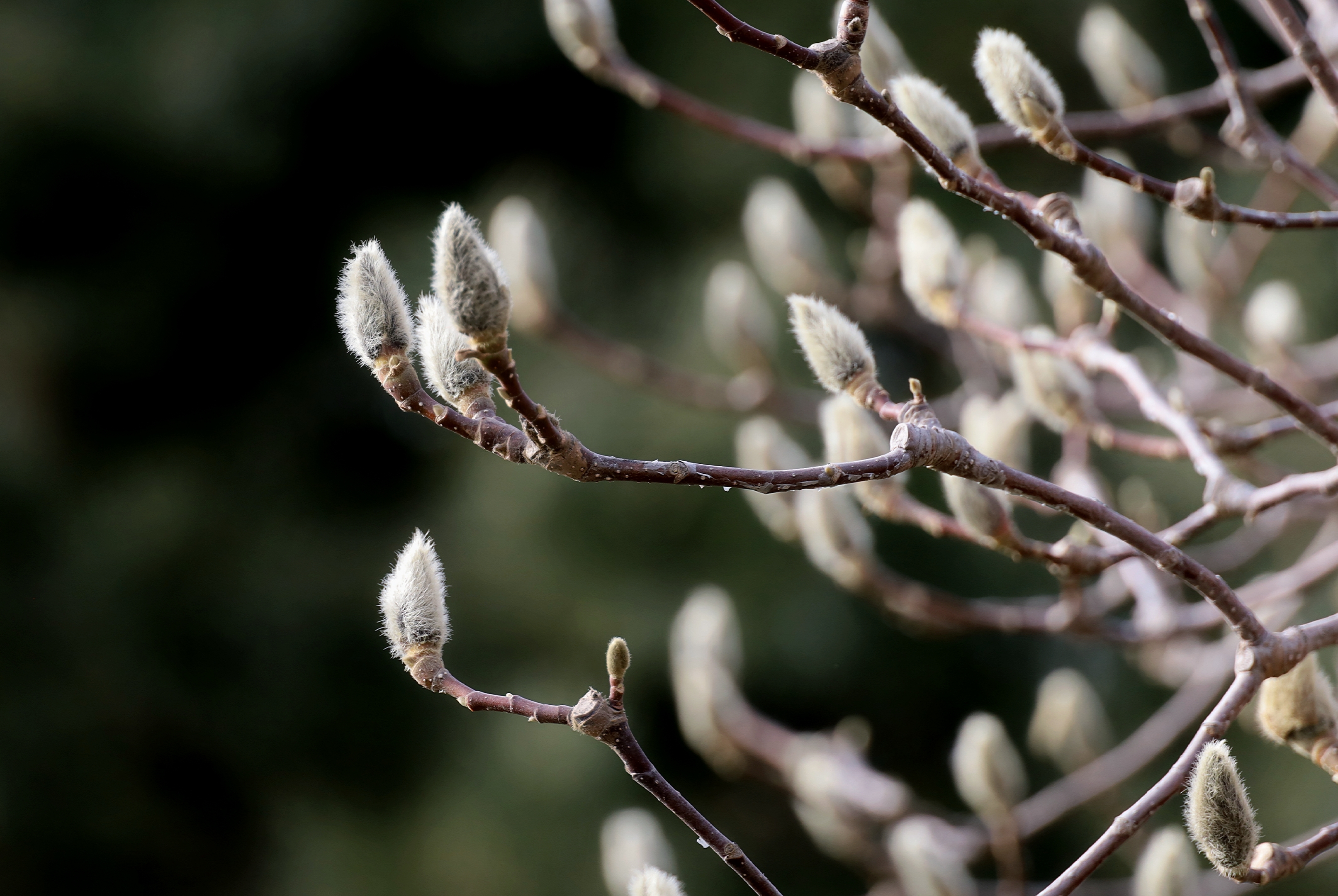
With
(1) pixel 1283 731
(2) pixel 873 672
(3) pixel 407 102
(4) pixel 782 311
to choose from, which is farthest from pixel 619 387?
(1) pixel 1283 731

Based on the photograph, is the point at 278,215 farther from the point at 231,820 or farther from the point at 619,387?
the point at 231,820

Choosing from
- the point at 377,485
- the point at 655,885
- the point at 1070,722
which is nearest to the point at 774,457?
the point at 1070,722

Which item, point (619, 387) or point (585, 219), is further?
point (585, 219)

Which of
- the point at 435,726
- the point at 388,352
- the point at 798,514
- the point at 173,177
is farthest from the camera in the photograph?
the point at 173,177

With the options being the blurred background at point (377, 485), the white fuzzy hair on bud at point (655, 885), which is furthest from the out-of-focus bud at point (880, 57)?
the blurred background at point (377, 485)

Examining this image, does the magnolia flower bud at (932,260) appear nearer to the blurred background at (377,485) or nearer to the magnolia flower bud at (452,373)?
the magnolia flower bud at (452,373)
